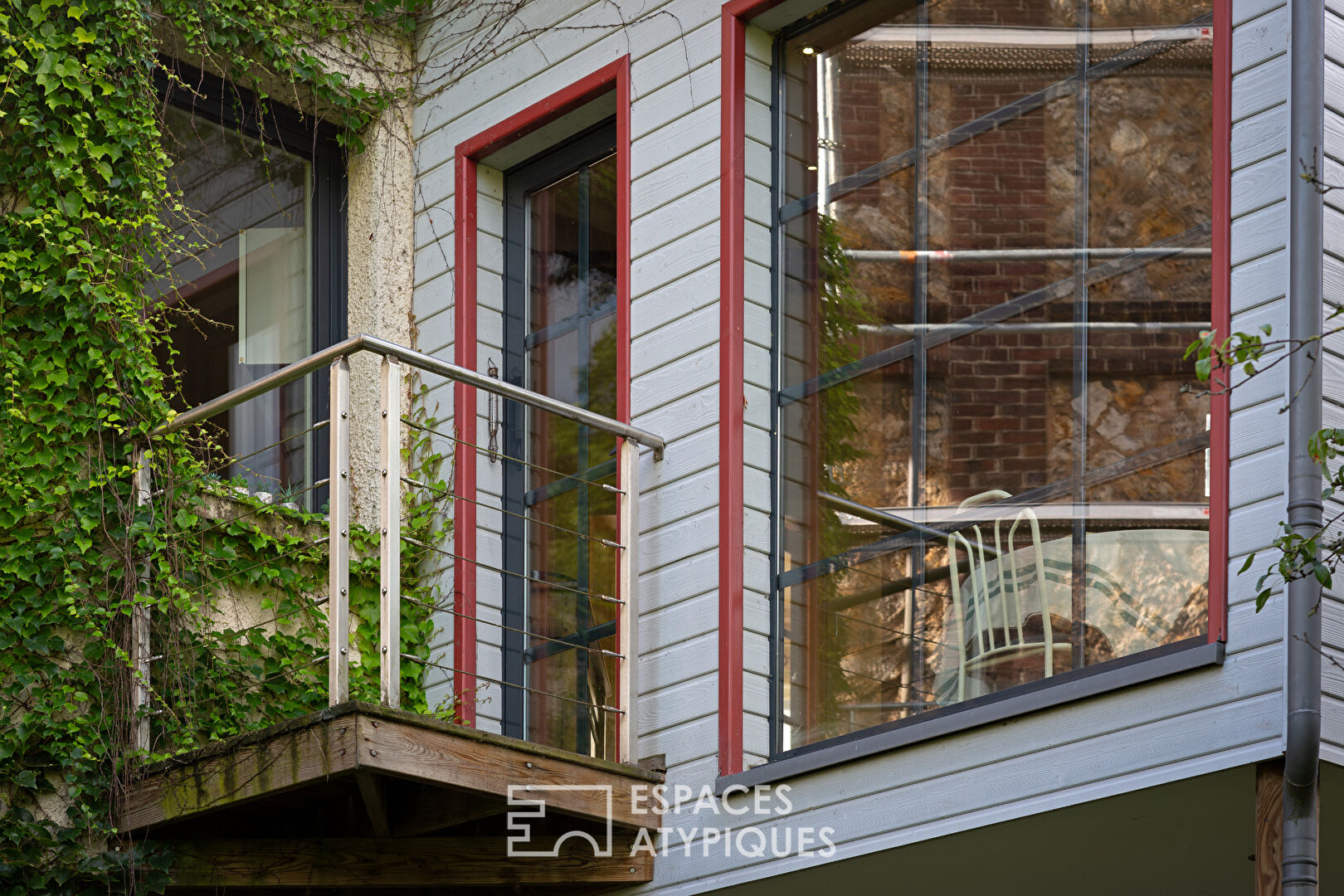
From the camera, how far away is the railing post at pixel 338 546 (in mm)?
5328

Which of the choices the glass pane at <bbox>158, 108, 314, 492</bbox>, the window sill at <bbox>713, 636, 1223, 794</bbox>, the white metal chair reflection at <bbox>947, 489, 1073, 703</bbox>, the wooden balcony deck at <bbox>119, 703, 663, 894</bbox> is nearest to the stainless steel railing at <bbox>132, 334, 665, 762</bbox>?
the wooden balcony deck at <bbox>119, 703, 663, 894</bbox>

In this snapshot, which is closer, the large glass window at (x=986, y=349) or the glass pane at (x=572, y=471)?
the large glass window at (x=986, y=349)

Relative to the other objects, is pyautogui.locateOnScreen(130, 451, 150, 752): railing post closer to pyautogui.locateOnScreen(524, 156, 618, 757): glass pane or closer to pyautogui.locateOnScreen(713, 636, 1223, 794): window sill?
pyautogui.locateOnScreen(524, 156, 618, 757): glass pane

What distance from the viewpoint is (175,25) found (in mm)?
7012

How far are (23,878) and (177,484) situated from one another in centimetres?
137

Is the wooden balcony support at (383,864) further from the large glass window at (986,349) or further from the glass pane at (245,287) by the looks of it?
the glass pane at (245,287)

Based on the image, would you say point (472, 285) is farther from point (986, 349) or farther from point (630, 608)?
point (986, 349)

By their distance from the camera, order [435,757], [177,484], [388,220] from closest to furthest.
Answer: [435,757] < [177,484] < [388,220]

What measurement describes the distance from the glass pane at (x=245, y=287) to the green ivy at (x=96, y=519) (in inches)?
22.0

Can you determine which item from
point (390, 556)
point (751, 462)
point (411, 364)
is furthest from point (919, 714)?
point (411, 364)

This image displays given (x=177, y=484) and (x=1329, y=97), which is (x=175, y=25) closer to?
(x=177, y=484)

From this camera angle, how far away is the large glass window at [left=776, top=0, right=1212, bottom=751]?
5.09 meters

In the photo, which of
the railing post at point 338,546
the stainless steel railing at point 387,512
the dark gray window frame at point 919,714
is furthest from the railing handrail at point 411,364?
the dark gray window frame at point 919,714

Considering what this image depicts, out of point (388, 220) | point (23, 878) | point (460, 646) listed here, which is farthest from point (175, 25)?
point (23, 878)
